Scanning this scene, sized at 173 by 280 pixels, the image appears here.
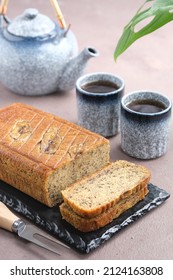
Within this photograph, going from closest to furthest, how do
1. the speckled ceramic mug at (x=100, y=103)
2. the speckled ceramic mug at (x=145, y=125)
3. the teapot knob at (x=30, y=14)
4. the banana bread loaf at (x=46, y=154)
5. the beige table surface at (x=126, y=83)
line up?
1. the beige table surface at (x=126, y=83)
2. the banana bread loaf at (x=46, y=154)
3. the speckled ceramic mug at (x=145, y=125)
4. the speckled ceramic mug at (x=100, y=103)
5. the teapot knob at (x=30, y=14)

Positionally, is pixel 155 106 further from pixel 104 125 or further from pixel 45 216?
pixel 45 216

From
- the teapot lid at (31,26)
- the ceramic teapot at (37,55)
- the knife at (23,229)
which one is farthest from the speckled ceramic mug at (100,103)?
the knife at (23,229)

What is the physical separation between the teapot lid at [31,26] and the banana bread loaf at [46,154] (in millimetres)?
545

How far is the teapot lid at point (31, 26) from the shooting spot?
2.70 m

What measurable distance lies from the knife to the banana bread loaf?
13cm

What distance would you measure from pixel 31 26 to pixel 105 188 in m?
0.97

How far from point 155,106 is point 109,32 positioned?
1.18 m

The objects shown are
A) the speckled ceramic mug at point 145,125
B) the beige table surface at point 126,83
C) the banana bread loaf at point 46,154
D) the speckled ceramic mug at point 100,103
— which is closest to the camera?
the beige table surface at point 126,83

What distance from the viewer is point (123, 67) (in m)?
3.09

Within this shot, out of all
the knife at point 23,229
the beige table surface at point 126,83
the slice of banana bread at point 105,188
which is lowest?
the beige table surface at point 126,83

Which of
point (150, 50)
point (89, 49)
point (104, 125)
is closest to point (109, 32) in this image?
point (150, 50)

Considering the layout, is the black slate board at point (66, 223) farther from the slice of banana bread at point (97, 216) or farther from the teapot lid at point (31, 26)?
the teapot lid at point (31, 26)

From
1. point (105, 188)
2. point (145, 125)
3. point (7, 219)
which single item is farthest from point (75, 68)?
point (7, 219)

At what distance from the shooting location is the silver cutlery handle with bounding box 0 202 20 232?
1980mm
